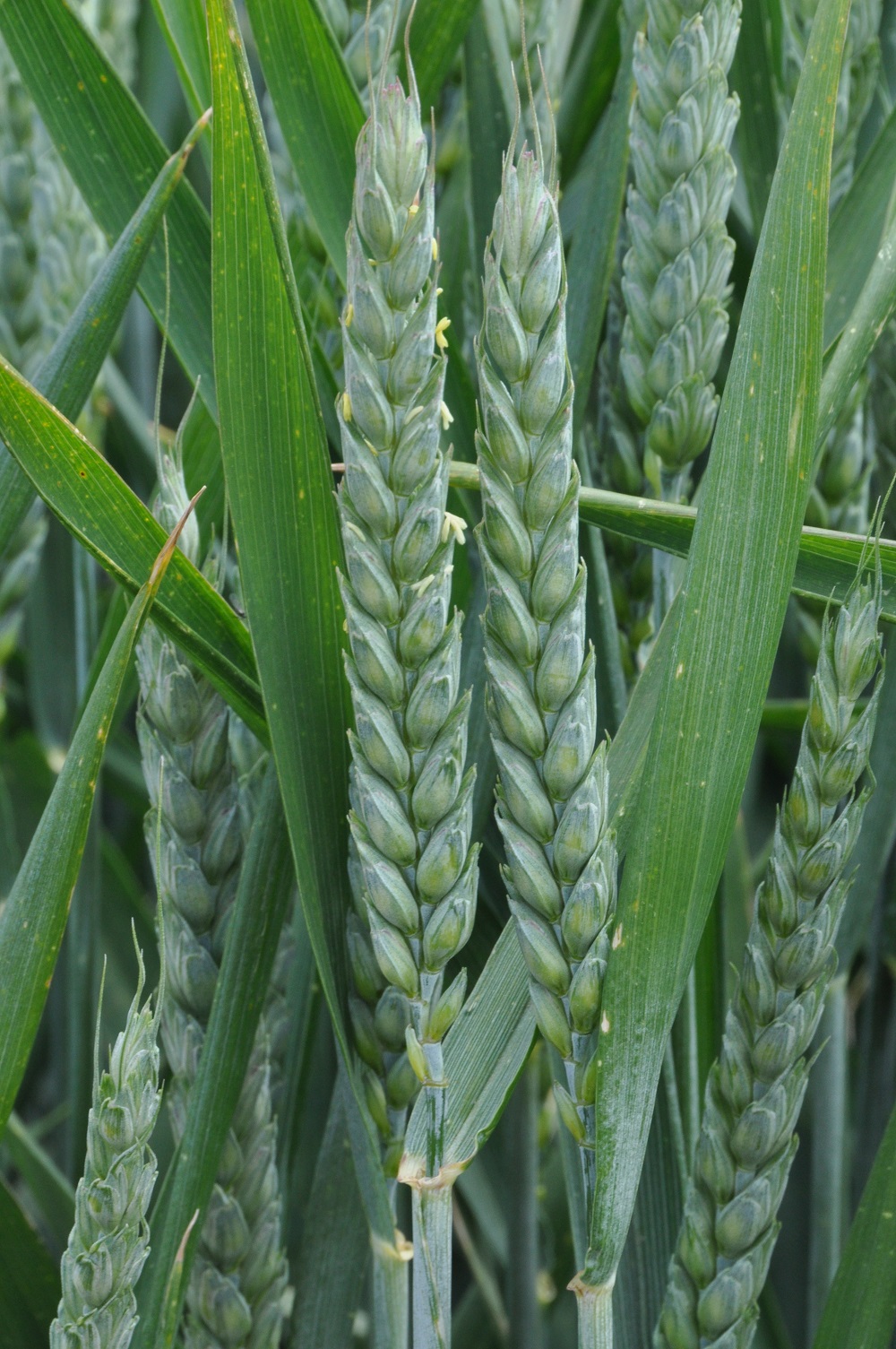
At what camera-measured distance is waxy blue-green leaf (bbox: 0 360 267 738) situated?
1.39ft

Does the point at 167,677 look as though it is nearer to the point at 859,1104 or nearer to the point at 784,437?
the point at 784,437

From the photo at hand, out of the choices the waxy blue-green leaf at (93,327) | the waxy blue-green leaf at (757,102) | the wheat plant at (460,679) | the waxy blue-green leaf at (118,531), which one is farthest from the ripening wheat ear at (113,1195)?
the waxy blue-green leaf at (757,102)

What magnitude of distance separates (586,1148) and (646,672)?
19 cm

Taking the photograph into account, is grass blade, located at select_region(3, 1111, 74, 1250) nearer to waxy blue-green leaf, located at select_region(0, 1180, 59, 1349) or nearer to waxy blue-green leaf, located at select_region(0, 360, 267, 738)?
waxy blue-green leaf, located at select_region(0, 1180, 59, 1349)

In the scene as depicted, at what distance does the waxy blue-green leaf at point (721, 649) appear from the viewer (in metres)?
0.40

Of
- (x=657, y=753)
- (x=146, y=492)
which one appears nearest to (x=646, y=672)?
(x=657, y=753)

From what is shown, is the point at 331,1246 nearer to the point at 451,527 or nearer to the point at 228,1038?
the point at 228,1038

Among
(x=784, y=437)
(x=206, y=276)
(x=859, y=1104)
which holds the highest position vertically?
(x=206, y=276)

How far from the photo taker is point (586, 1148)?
41 cm

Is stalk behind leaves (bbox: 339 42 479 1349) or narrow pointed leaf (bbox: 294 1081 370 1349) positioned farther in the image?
narrow pointed leaf (bbox: 294 1081 370 1349)

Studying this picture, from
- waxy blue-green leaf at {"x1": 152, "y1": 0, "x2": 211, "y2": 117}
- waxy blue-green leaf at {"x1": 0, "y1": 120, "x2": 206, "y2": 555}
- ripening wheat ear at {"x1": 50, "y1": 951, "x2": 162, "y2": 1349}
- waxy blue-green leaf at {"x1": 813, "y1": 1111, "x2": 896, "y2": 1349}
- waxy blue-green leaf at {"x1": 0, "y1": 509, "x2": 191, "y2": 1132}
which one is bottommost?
waxy blue-green leaf at {"x1": 813, "y1": 1111, "x2": 896, "y2": 1349}

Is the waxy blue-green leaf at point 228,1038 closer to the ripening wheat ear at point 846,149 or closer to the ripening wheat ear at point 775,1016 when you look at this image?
the ripening wheat ear at point 775,1016

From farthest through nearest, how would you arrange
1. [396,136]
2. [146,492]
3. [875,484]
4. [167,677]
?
[146,492], [875,484], [167,677], [396,136]

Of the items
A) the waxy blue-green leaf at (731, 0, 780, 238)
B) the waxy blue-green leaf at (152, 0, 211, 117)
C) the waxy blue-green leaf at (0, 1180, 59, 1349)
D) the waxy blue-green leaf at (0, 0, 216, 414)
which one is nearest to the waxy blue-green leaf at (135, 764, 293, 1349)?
the waxy blue-green leaf at (0, 1180, 59, 1349)
